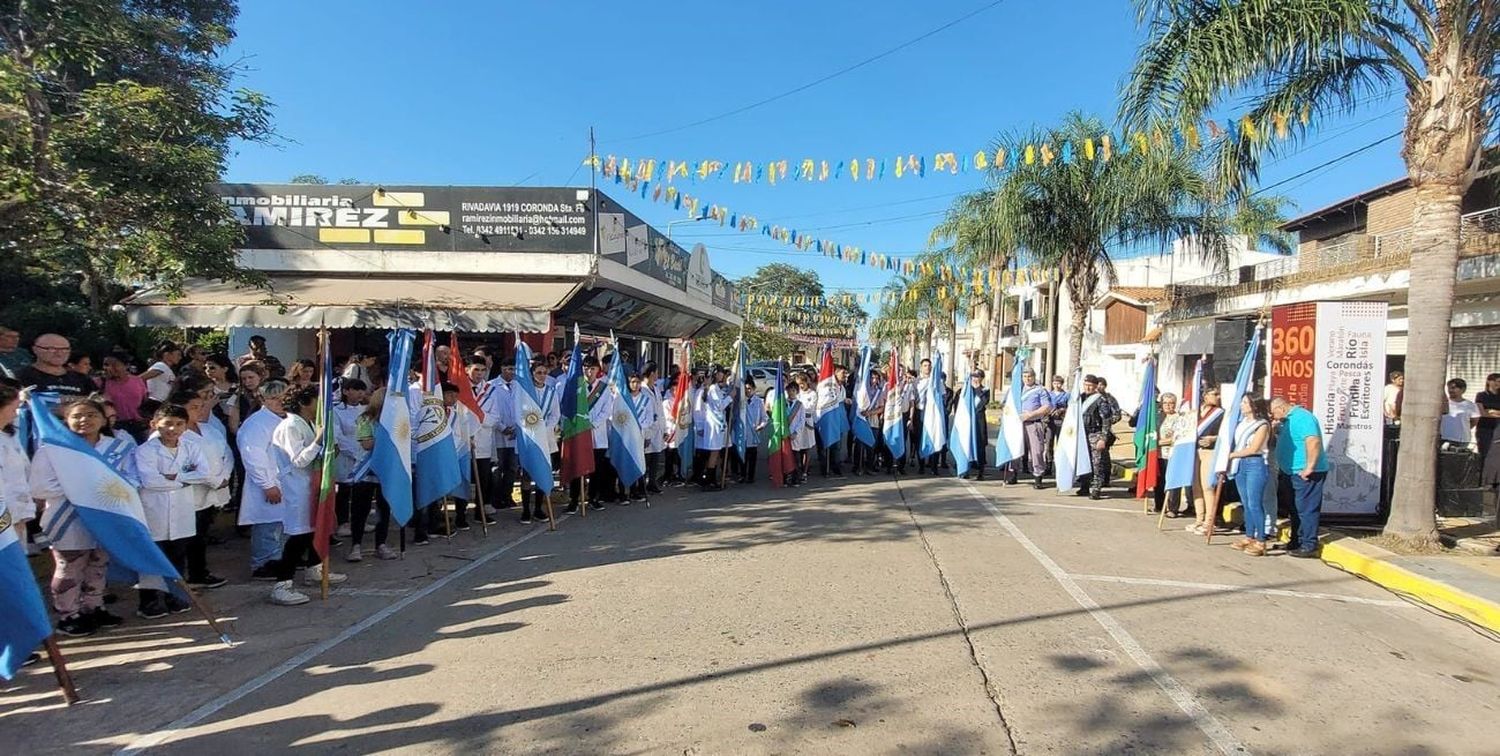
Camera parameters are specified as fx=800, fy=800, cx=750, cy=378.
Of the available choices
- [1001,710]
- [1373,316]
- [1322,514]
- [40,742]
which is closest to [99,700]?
[40,742]

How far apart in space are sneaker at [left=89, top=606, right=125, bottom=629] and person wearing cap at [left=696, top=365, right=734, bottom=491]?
685cm

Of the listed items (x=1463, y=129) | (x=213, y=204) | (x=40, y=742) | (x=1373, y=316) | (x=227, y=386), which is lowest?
(x=40, y=742)

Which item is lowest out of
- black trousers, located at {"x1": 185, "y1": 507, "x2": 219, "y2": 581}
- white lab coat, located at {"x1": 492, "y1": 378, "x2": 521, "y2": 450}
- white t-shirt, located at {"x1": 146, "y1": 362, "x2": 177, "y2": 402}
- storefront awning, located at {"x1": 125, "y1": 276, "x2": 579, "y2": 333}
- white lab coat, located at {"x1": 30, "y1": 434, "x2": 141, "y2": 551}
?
black trousers, located at {"x1": 185, "y1": 507, "x2": 219, "y2": 581}

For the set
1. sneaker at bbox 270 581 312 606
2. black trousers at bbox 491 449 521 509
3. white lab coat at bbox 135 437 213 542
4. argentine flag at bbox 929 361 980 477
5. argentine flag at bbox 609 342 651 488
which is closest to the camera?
white lab coat at bbox 135 437 213 542

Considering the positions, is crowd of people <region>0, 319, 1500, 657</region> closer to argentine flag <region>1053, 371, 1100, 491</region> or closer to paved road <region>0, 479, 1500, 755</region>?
argentine flag <region>1053, 371, 1100, 491</region>

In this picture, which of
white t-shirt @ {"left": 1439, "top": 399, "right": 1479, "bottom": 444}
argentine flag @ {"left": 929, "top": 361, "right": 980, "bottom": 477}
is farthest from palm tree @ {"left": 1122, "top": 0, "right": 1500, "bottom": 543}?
argentine flag @ {"left": 929, "top": 361, "right": 980, "bottom": 477}

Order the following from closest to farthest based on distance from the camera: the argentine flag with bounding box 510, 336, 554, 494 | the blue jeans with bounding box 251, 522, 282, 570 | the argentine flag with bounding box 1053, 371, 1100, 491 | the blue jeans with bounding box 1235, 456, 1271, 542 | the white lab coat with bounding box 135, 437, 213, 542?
the white lab coat with bounding box 135, 437, 213, 542 < the blue jeans with bounding box 251, 522, 282, 570 < the blue jeans with bounding box 1235, 456, 1271, 542 < the argentine flag with bounding box 510, 336, 554, 494 < the argentine flag with bounding box 1053, 371, 1100, 491

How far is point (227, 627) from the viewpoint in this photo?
17.2ft

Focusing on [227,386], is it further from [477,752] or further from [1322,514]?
[1322,514]

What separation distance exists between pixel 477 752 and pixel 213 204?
8317mm

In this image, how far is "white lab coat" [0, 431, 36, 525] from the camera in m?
4.23

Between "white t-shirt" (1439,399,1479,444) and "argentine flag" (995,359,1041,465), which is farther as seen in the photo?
"argentine flag" (995,359,1041,465)

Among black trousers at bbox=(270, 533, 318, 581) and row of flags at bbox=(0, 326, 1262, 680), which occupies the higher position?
row of flags at bbox=(0, 326, 1262, 680)

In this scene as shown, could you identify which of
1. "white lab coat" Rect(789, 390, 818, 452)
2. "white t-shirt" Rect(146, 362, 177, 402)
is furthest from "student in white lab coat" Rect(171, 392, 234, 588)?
"white lab coat" Rect(789, 390, 818, 452)
